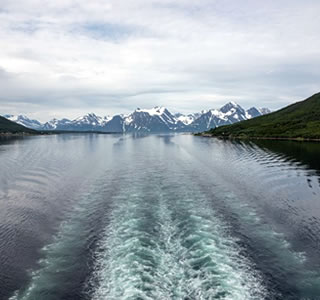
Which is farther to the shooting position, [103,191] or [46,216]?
[103,191]

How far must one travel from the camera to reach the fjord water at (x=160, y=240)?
2038 centimetres

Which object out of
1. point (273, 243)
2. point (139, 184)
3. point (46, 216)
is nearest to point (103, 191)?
point (139, 184)

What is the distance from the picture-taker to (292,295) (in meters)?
19.5

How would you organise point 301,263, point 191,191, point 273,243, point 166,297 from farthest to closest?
point 191,191 → point 273,243 → point 301,263 → point 166,297

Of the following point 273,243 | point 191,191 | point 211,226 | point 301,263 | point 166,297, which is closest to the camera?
point 166,297

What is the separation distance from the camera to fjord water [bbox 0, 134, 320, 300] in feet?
66.8

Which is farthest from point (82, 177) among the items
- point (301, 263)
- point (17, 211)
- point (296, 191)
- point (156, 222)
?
point (301, 263)

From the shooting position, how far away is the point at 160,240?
2802 centimetres

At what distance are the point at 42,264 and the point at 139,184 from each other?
102 feet

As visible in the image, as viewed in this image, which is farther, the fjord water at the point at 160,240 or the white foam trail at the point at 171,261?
the fjord water at the point at 160,240

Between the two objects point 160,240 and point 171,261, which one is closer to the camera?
point 171,261

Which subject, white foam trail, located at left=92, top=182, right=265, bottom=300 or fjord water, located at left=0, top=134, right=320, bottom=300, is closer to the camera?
white foam trail, located at left=92, top=182, right=265, bottom=300

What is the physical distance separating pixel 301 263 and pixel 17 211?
35.5m

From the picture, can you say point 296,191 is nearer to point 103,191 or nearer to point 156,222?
point 156,222
